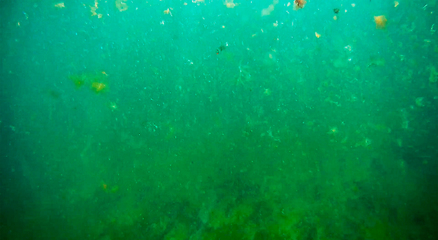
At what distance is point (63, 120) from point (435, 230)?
11.2ft

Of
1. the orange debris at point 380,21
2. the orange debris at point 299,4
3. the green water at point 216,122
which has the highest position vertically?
the orange debris at point 299,4

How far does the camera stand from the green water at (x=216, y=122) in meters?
2.09

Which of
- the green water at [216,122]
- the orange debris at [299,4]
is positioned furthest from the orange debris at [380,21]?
the orange debris at [299,4]

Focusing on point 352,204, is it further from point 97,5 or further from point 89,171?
point 97,5

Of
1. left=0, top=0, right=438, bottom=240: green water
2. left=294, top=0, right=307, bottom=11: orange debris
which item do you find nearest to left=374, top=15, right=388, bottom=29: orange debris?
left=0, top=0, right=438, bottom=240: green water

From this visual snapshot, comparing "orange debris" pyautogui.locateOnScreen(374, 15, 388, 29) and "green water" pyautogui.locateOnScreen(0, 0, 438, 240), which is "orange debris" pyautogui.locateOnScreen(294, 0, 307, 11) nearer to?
"green water" pyautogui.locateOnScreen(0, 0, 438, 240)

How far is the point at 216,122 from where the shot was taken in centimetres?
216

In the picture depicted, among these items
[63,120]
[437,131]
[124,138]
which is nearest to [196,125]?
[124,138]

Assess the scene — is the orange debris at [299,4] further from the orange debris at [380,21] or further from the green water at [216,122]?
the orange debris at [380,21]

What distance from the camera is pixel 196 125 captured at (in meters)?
2.16

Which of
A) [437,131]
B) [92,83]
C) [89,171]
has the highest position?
[92,83]

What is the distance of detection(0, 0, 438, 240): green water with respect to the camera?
2.09 m

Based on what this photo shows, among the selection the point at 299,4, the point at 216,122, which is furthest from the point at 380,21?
the point at 216,122

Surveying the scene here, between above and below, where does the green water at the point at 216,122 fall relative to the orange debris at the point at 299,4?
below
